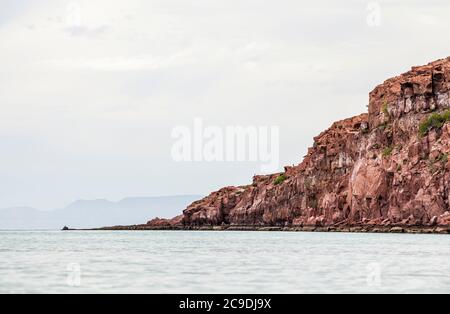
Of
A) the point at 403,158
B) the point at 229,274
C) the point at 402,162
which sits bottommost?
the point at 229,274

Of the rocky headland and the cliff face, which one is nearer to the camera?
the rocky headland

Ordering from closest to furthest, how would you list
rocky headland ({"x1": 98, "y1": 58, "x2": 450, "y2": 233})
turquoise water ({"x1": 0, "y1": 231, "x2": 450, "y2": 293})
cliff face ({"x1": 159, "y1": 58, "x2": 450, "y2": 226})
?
turquoise water ({"x1": 0, "y1": 231, "x2": 450, "y2": 293}) → rocky headland ({"x1": 98, "y1": 58, "x2": 450, "y2": 233}) → cliff face ({"x1": 159, "y1": 58, "x2": 450, "y2": 226})

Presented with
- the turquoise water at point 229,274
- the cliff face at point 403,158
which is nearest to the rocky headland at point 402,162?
the cliff face at point 403,158

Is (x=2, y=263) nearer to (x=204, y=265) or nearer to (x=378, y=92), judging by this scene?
(x=204, y=265)

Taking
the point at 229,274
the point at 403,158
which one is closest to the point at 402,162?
the point at 403,158

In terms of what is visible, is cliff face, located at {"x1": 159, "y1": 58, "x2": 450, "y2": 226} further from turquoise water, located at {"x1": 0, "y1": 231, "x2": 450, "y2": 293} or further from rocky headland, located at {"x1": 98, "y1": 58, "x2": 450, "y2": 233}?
turquoise water, located at {"x1": 0, "y1": 231, "x2": 450, "y2": 293}

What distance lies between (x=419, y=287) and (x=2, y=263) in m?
33.7

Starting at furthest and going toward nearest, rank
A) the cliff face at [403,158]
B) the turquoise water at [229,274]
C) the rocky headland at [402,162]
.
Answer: the cliff face at [403,158] → the rocky headland at [402,162] → the turquoise water at [229,274]

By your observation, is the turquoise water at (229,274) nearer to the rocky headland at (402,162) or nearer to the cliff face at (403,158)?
the rocky headland at (402,162)

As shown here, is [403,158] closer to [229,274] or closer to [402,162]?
[402,162]

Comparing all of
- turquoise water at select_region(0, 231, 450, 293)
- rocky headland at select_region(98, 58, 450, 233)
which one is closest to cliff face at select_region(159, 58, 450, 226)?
Result: rocky headland at select_region(98, 58, 450, 233)
